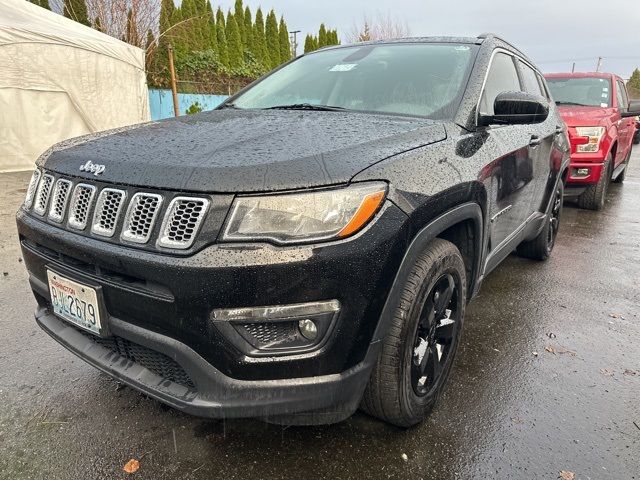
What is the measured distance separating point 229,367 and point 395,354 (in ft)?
2.03

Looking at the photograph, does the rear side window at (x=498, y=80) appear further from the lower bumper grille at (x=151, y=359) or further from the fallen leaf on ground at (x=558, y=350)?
the lower bumper grille at (x=151, y=359)

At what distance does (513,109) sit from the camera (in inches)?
93.9

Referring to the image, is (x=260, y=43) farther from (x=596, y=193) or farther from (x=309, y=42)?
(x=596, y=193)

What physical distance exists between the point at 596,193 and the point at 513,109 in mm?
4792

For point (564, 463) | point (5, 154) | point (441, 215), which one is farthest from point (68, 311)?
point (5, 154)

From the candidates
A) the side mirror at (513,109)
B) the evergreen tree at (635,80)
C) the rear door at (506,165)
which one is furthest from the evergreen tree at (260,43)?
the evergreen tree at (635,80)

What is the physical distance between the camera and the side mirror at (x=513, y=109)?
235 cm

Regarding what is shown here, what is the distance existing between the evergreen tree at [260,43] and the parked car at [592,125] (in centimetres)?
1905

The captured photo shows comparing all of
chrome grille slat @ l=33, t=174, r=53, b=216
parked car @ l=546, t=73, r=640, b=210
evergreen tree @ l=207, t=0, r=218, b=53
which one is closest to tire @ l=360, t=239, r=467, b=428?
chrome grille slat @ l=33, t=174, r=53, b=216

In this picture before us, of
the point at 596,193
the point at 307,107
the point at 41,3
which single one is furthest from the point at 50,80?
the point at 596,193

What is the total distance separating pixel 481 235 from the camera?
2297mm

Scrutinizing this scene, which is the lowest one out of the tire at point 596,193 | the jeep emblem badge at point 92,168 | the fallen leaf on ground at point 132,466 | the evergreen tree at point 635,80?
the evergreen tree at point 635,80

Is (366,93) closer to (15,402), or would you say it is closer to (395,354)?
(395,354)

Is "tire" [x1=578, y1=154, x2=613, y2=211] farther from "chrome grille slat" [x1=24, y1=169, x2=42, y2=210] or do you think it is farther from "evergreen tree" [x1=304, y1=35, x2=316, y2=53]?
"evergreen tree" [x1=304, y1=35, x2=316, y2=53]
